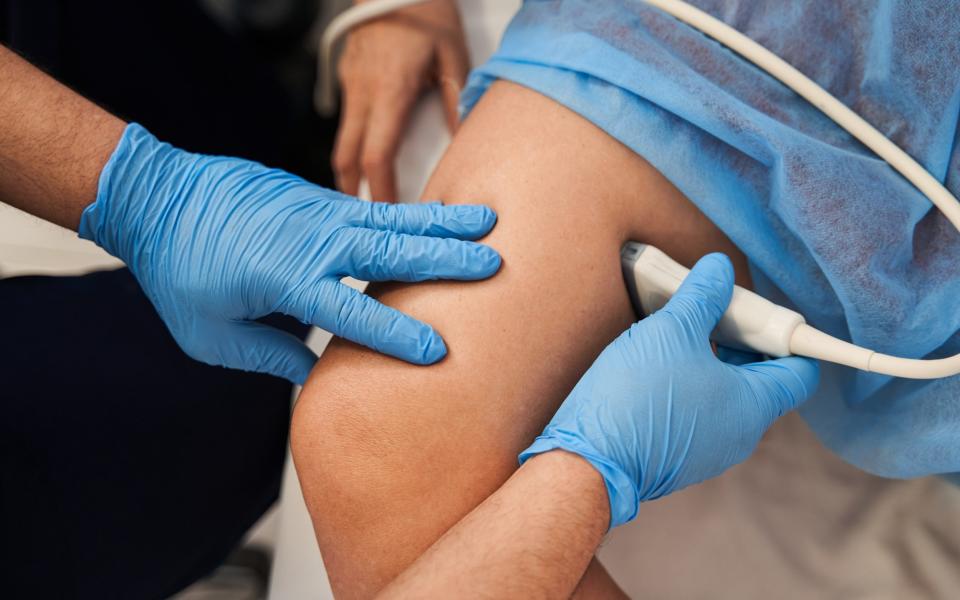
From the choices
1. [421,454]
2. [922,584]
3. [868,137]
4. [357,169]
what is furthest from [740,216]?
[357,169]

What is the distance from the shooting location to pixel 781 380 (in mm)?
673

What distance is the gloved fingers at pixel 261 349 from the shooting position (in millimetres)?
777

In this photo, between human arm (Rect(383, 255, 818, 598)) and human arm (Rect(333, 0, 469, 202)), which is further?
human arm (Rect(333, 0, 469, 202))

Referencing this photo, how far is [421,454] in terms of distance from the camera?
2.07 ft

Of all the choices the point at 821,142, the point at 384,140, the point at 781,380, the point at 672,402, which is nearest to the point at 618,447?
the point at 672,402

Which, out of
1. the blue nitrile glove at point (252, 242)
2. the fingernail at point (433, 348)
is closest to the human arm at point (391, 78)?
the blue nitrile glove at point (252, 242)

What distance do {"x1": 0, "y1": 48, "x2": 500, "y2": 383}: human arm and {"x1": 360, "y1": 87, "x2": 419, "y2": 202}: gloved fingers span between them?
0.26 meters

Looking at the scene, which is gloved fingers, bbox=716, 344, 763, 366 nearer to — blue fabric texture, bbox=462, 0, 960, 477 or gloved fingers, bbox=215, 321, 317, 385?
blue fabric texture, bbox=462, 0, 960, 477

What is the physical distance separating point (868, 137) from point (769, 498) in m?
0.44

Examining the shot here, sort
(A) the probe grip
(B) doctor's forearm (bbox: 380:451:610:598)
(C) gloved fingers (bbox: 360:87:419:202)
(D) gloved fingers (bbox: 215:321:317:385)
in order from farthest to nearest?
(C) gloved fingers (bbox: 360:87:419:202) < (D) gloved fingers (bbox: 215:321:317:385) < (A) the probe grip < (B) doctor's forearm (bbox: 380:451:610:598)

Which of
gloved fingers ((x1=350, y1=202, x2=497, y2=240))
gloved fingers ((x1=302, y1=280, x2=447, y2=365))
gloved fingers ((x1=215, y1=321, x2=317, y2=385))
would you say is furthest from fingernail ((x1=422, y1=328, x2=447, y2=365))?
gloved fingers ((x1=215, y1=321, x2=317, y2=385))

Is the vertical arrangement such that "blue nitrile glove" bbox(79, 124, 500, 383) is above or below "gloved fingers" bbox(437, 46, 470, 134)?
below

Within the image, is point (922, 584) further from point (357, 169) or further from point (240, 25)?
point (240, 25)

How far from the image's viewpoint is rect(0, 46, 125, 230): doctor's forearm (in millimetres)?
717
